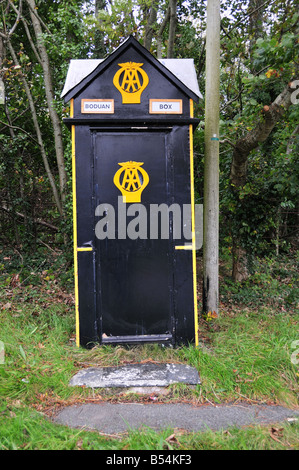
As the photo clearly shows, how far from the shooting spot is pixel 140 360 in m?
3.35

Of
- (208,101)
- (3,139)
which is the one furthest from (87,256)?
(3,139)

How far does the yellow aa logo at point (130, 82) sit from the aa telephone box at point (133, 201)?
0.01m

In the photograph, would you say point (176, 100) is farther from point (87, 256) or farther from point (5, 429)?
point (5, 429)

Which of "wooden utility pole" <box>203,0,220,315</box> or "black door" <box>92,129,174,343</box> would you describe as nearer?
"black door" <box>92,129,174,343</box>

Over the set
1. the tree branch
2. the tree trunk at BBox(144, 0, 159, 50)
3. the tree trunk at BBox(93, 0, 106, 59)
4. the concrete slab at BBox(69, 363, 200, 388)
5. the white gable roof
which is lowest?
the concrete slab at BBox(69, 363, 200, 388)

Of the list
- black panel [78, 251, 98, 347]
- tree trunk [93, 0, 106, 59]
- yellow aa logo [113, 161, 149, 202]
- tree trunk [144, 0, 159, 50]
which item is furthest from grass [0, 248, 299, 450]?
tree trunk [144, 0, 159, 50]

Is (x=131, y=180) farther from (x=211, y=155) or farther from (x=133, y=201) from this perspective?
(x=211, y=155)

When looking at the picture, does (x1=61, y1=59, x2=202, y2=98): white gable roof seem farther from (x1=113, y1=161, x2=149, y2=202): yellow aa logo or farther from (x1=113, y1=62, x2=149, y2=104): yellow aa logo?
(x1=113, y1=161, x2=149, y2=202): yellow aa logo

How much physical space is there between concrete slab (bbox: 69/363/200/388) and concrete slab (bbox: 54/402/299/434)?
0.79 ft

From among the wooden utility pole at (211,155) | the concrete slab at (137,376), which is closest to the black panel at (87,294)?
the concrete slab at (137,376)

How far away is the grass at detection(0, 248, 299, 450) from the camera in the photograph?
2211mm

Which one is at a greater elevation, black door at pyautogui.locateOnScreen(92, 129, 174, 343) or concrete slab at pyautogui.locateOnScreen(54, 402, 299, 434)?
black door at pyautogui.locateOnScreen(92, 129, 174, 343)

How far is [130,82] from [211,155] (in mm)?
1440
